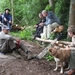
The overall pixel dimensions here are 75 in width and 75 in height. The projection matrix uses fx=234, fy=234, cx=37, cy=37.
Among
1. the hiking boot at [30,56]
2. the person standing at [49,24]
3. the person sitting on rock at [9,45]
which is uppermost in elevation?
the person standing at [49,24]

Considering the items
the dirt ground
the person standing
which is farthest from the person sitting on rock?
the person standing

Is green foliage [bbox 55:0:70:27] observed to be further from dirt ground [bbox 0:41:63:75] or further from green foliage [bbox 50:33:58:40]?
dirt ground [bbox 0:41:63:75]

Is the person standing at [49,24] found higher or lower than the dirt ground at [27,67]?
higher

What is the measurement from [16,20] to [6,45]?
32.0 ft

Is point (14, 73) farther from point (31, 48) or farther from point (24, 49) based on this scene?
point (31, 48)

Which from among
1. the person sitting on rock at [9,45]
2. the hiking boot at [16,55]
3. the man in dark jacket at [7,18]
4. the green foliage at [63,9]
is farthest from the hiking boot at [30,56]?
the man in dark jacket at [7,18]

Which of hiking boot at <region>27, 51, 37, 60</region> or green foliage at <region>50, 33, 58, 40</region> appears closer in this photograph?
hiking boot at <region>27, 51, 37, 60</region>

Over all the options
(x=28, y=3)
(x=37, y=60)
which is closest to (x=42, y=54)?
(x=37, y=60)

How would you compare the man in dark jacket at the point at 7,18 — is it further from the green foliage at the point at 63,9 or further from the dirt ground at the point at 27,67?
the dirt ground at the point at 27,67

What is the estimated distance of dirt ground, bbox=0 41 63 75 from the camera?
248 inches

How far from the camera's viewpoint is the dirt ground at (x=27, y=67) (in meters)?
6.29

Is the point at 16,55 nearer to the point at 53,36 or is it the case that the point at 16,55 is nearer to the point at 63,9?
the point at 53,36

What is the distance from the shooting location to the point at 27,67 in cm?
665

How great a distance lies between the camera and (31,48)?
8.71 m
